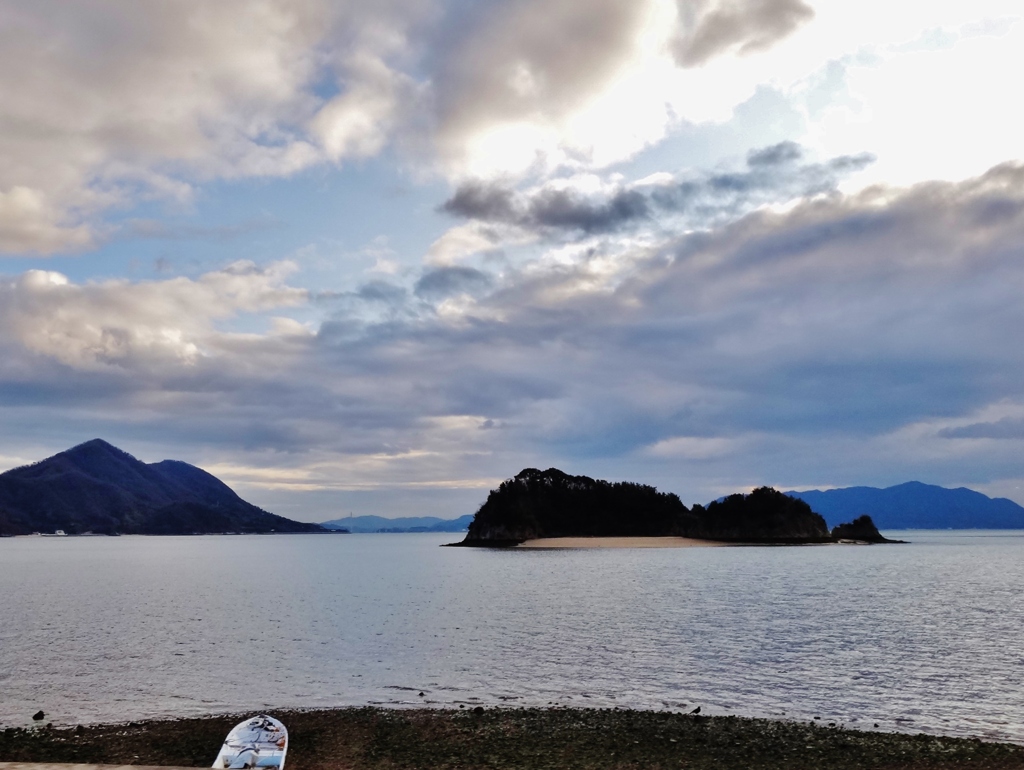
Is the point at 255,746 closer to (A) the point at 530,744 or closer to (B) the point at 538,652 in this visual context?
(A) the point at 530,744

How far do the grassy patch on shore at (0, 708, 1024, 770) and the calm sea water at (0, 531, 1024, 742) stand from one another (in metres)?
3.43

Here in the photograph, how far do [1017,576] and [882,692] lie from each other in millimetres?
117803

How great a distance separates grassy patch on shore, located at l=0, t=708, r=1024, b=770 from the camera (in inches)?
984

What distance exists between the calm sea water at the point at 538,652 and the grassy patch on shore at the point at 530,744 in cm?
343

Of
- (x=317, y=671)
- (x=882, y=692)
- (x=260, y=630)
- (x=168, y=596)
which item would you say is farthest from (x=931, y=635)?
(x=168, y=596)

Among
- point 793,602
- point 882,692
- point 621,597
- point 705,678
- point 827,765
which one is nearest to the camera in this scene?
point 827,765

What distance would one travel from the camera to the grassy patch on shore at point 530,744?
82.0ft

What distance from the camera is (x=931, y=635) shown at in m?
56.6

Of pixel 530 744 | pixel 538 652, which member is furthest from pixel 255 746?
pixel 538 652

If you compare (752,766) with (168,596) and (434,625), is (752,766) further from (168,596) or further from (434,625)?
(168,596)

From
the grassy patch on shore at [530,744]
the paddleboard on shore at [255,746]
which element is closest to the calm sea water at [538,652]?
the grassy patch on shore at [530,744]

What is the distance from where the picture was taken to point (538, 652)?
164 ft

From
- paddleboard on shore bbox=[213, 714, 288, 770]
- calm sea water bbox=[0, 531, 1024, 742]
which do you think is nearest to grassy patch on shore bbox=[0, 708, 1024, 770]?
paddleboard on shore bbox=[213, 714, 288, 770]

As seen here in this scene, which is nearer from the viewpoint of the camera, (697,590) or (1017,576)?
(697,590)
